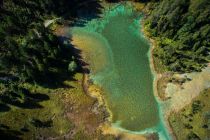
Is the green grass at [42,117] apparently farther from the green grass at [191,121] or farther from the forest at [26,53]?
the green grass at [191,121]

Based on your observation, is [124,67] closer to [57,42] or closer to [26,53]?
[57,42]

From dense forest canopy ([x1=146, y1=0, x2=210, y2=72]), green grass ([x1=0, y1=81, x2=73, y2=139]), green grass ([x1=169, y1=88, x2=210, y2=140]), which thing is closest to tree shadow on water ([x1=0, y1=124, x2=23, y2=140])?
green grass ([x1=0, y1=81, x2=73, y2=139])

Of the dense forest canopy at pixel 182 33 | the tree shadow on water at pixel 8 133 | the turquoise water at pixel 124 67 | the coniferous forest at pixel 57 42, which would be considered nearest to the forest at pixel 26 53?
the coniferous forest at pixel 57 42

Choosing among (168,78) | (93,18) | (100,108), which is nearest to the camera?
(100,108)

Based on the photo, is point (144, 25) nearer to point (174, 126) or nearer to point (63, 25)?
point (63, 25)

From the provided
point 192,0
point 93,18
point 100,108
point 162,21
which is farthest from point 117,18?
point 100,108

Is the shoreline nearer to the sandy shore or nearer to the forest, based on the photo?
the sandy shore

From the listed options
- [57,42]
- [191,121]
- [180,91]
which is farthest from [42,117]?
[191,121]
